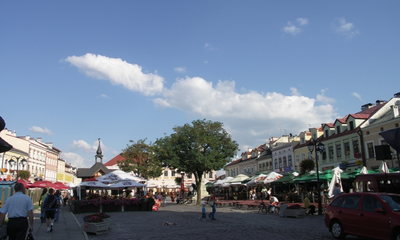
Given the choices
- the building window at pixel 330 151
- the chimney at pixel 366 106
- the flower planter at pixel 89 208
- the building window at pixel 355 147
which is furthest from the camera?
the chimney at pixel 366 106

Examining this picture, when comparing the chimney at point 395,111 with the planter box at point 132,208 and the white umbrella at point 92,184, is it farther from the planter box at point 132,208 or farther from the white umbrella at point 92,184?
the white umbrella at point 92,184

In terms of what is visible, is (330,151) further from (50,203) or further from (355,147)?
(50,203)

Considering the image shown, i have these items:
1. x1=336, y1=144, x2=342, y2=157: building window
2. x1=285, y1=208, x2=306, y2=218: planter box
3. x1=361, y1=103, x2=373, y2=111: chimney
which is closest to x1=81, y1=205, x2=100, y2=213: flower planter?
x1=285, y1=208, x2=306, y2=218: planter box

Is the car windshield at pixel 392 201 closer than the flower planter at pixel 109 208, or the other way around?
the car windshield at pixel 392 201

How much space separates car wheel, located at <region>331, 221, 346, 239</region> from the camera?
34.2 ft

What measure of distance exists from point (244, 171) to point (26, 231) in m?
61.5

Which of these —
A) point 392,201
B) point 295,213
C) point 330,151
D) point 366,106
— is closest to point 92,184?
point 295,213

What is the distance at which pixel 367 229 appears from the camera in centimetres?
948

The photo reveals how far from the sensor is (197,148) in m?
32.2

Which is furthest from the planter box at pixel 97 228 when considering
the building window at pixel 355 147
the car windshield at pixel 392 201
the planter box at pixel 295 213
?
the building window at pixel 355 147

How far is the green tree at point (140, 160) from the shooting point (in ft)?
160

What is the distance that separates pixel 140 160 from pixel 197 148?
19693 mm

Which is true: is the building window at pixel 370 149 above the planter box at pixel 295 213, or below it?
above

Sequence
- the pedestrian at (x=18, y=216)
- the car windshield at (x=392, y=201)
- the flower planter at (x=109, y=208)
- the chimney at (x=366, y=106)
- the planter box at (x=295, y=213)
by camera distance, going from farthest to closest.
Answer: the chimney at (x=366, y=106) → the flower planter at (x=109, y=208) → the planter box at (x=295, y=213) → the car windshield at (x=392, y=201) → the pedestrian at (x=18, y=216)
